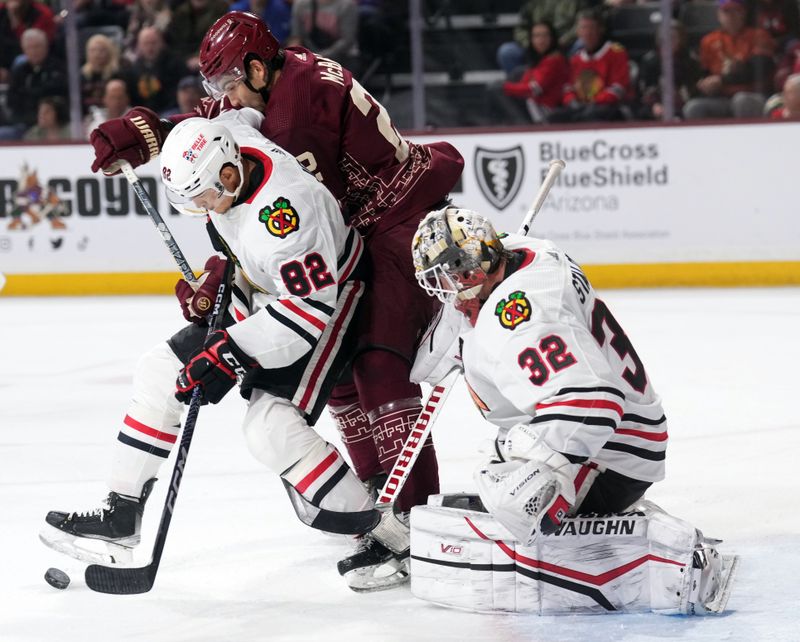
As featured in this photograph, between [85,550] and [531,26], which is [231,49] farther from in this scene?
[531,26]

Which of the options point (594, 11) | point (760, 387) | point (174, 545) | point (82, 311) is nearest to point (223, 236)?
point (174, 545)

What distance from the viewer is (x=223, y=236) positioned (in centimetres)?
296

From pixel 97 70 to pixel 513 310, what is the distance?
558 cm

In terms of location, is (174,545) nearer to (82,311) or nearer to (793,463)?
(793,463)

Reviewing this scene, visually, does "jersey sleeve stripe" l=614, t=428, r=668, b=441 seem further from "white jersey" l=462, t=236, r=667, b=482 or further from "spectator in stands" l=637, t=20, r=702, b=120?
"spectator in stands" l=637, t=20, r=702, b=120

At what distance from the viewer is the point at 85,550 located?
2953 millimetres

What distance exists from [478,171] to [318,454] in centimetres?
446

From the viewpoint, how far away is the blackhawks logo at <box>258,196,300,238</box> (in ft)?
9.18

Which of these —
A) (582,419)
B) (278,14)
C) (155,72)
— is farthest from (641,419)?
(155,72)

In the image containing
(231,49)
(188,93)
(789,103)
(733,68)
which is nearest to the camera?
(231,49)

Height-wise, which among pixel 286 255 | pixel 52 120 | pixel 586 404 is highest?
pixel 286 255

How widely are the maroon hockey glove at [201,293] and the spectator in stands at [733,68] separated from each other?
14.3 ft

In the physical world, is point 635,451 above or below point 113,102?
above

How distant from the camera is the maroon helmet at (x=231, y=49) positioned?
3041mm
